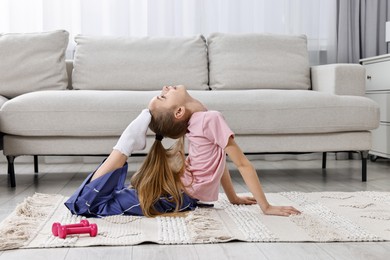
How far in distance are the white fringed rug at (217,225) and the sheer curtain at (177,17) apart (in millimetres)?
2309

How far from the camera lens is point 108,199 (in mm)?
1976

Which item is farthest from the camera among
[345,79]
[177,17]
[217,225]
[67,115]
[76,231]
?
[177,17]

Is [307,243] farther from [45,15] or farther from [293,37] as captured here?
Result: [45,15]

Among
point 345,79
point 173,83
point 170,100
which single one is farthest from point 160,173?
point 345,79

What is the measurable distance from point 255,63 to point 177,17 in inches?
40.4

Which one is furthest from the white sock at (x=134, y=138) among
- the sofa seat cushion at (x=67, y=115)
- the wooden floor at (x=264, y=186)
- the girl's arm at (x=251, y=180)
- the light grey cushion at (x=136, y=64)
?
the light grey cushion at (x=136, y=64)

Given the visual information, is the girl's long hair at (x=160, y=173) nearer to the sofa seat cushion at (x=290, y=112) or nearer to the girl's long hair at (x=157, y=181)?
Answer: the girl's long hair at (x=157, y=181)

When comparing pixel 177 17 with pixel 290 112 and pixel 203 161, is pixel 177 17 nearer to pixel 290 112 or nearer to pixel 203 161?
pixel 290 112

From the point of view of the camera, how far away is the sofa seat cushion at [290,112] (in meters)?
2.91

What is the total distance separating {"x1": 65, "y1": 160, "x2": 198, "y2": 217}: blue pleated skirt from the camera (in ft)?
6.30

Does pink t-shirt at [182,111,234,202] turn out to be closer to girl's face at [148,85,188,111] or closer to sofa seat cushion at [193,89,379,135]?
girl's face at [148,85,188,111]

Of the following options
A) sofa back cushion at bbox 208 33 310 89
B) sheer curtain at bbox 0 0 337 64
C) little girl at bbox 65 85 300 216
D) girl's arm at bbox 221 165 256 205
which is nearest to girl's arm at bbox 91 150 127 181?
little girl at bbox 65 85 300 216

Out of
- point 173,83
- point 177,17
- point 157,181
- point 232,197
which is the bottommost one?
point 232,197

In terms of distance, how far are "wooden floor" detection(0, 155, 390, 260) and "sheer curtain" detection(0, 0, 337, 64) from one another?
1000mm
